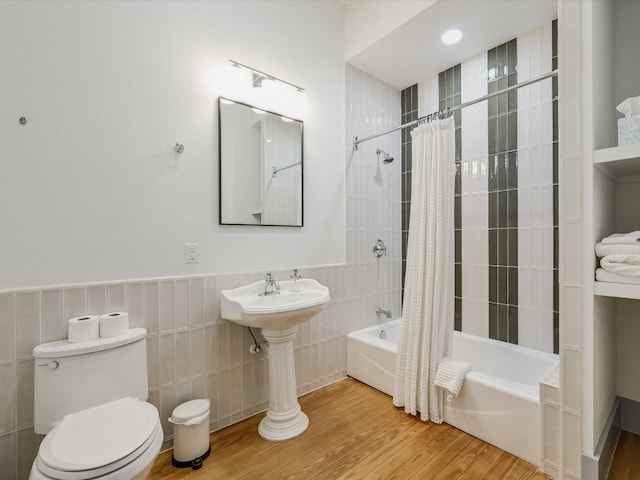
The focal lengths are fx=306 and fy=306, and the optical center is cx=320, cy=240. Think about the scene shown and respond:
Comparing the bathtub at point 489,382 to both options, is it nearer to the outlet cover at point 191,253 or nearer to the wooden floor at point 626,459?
the wooden floor at point 626,459

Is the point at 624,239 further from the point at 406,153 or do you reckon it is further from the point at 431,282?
the point at 406,153

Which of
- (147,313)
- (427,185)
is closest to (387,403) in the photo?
(427,185)

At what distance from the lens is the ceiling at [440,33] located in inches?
78.7

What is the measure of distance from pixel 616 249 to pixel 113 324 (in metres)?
2.30

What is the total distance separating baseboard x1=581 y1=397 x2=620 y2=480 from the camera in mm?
Answer: 1349

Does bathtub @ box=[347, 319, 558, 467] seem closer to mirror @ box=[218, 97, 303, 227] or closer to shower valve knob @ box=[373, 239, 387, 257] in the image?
shower valve knob @ box=[373, 239, 387, 257]

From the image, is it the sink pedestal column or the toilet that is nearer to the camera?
the toilet

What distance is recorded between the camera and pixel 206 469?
157cm

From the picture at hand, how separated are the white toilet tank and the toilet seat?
7 centimetres

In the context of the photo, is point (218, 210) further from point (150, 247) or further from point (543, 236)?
point (543, 236)

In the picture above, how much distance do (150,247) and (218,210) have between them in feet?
1.46

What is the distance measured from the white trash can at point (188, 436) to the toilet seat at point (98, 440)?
30 cm

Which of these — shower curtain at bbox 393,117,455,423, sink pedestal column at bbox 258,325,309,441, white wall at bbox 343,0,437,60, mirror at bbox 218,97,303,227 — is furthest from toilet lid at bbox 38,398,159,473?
white wall at bbox 343,0,437,60

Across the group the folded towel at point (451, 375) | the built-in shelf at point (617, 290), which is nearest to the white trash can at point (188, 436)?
the folded towel at point (451, 375)
